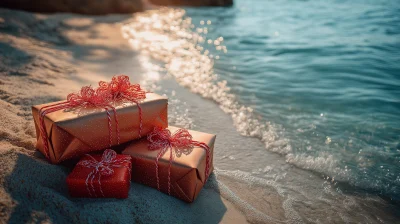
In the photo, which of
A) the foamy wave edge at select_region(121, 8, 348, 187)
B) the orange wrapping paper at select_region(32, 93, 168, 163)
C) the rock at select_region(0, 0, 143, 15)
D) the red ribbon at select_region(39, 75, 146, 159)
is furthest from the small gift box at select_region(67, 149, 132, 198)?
the rock at select_region(0, 0, 143, 15)

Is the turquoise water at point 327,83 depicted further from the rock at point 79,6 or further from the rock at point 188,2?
the rock at point 79,6

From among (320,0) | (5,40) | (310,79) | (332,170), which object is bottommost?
(332,170)

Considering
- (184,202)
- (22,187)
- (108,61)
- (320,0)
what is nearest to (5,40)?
(108,61)

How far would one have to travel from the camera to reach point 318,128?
3.44 m

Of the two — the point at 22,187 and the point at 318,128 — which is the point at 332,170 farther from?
the point at 22,187

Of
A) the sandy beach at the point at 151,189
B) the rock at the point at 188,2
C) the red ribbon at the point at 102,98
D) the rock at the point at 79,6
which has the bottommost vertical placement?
the sandy beach at the point at 151,189

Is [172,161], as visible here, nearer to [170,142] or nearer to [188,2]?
[170,142]

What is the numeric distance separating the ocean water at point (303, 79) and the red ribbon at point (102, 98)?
3.47 feet

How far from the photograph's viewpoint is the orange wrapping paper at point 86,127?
186 cm

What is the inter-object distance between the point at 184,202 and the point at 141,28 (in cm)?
600

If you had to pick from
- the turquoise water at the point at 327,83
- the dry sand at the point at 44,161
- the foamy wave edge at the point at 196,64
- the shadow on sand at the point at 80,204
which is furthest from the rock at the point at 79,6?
the shadow on sand at the point at 80,204

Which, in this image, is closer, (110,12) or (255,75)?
(255,75)

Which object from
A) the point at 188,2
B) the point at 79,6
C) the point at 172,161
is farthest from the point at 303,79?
the point at 188,2

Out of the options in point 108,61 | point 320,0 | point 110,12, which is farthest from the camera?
point 320,0
